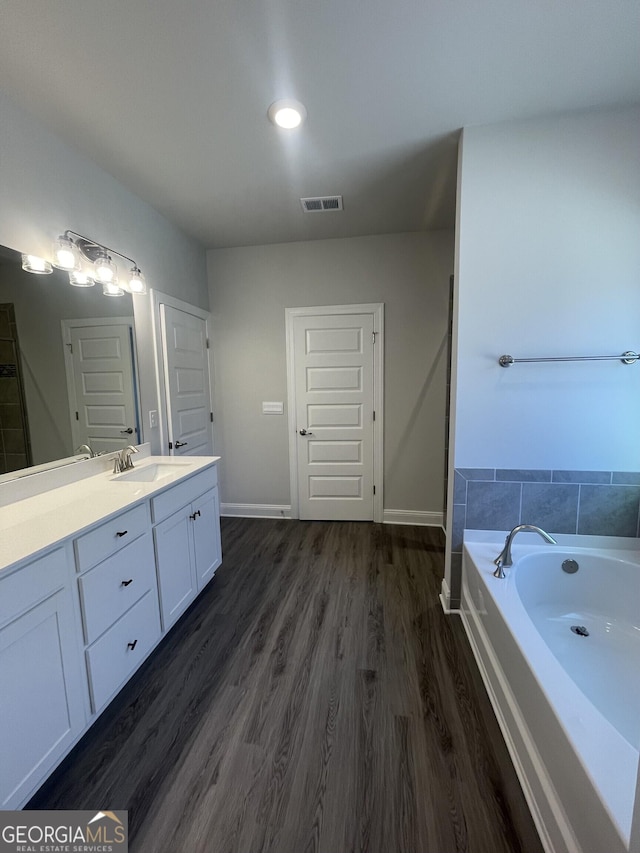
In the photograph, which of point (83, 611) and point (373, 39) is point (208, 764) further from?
point (373, 39)

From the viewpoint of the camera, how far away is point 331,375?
10.8 ft

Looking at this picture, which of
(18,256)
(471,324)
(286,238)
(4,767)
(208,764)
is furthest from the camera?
(286,238)

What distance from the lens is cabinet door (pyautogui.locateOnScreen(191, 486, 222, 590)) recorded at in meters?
2.15

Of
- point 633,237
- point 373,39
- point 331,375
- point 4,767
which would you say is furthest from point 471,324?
point 4,767

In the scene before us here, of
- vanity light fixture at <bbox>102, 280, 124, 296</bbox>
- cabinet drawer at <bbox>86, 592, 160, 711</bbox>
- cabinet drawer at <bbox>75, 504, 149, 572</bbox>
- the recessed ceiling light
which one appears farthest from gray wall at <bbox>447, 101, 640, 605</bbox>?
vanity light fixture at <bbox>102, 280, 124, 296</bbox>

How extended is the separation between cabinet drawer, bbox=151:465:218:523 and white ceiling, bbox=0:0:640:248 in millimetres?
1817

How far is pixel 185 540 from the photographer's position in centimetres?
203

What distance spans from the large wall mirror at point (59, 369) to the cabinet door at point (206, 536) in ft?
2.15

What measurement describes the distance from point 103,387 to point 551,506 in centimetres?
265

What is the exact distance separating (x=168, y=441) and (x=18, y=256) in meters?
1.45

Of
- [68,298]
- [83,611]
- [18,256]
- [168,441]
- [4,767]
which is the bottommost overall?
[4,767]

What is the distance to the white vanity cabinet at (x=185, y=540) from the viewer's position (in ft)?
5.95

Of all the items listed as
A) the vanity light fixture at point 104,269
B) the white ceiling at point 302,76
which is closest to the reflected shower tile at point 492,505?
the white ceiling at point 302,76

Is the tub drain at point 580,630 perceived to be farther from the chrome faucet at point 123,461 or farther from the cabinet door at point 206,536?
the chrome faucet at point 123,461
